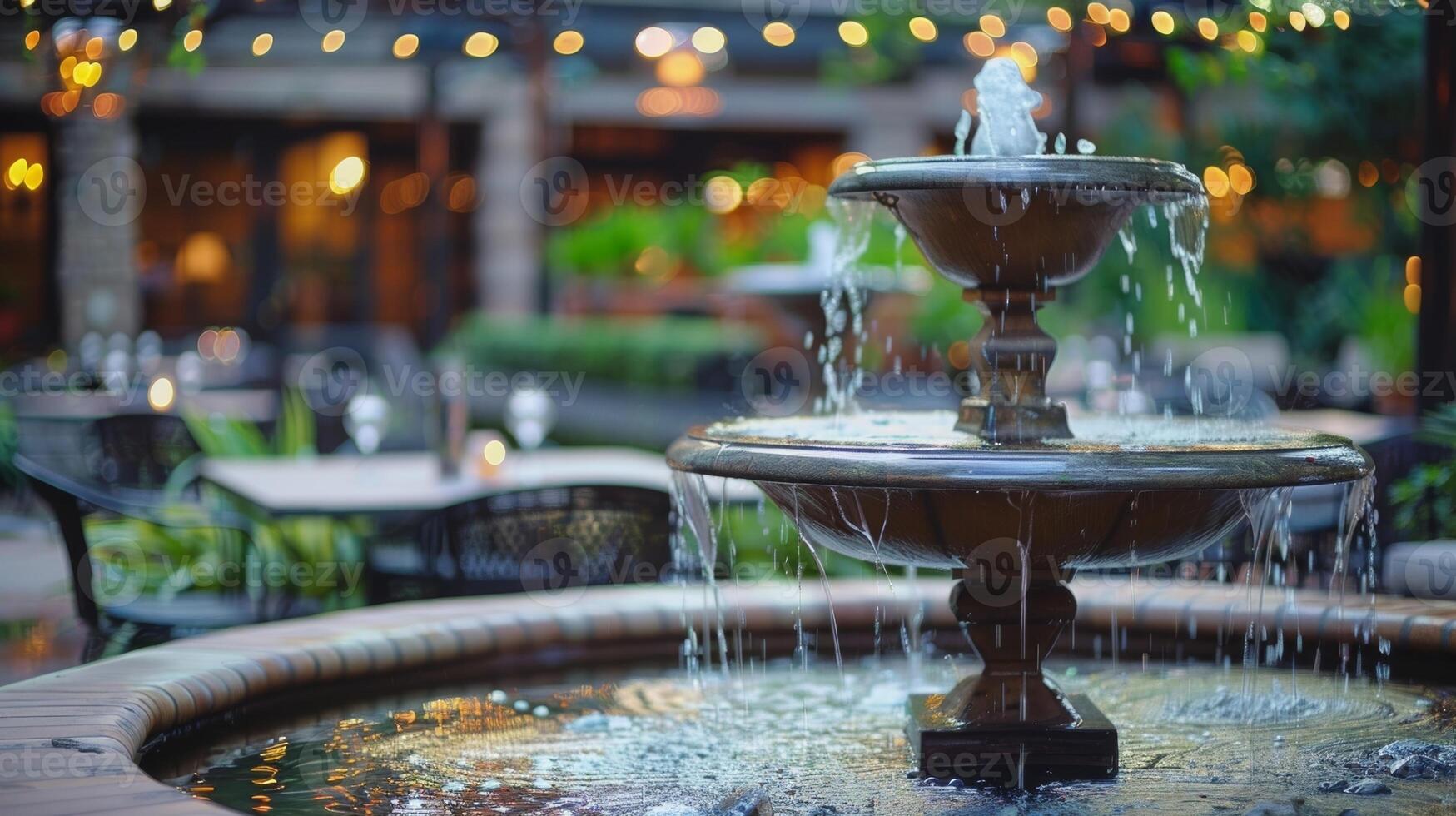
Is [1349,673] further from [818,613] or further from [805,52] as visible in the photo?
[805,52]

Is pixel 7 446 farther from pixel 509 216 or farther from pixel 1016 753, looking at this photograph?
pixel 509 216

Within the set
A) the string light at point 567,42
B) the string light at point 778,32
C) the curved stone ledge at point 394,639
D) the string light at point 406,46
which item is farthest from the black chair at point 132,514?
the string light at point 778,32

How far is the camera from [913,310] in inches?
537

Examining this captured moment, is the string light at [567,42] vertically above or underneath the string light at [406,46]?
above

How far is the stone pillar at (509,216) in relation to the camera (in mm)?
20062

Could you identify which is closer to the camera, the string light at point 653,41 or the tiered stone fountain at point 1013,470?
the tiered stone fountain at point 1013,470

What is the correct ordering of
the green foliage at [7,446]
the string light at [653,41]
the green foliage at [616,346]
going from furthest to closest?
the green foliage at [616,346] → the string light at [653,41] → the green foliage at [7,446]

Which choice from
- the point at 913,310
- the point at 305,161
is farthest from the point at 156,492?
the point at 305,161

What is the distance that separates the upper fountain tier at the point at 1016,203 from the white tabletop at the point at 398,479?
1804 millimetres

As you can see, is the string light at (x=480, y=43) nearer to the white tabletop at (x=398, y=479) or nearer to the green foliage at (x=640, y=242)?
the white tabletop at (x=398, y=479)

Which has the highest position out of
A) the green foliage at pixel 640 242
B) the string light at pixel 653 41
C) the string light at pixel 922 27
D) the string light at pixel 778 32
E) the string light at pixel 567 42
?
the string light at pixel 778 32

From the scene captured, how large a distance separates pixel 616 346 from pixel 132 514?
935 cm

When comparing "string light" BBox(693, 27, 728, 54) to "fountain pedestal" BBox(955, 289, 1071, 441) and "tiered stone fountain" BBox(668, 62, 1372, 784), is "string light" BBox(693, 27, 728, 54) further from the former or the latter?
"fountain pedestal" BBox(955, 289, 1071, 441)

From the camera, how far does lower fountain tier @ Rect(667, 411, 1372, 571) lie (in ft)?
9.63
